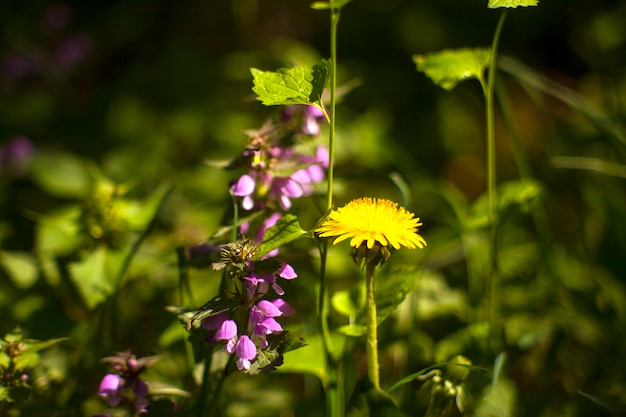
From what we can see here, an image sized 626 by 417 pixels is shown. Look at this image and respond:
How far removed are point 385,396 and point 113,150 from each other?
61.7 inches

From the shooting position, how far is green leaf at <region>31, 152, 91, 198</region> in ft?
6.01

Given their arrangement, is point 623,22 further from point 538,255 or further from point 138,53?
point 138,53

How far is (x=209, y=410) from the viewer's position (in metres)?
1.04

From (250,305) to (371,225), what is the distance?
0.69 ft

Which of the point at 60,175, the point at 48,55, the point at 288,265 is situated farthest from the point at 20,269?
the point at 48,55

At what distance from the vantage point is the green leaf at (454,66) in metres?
1.11

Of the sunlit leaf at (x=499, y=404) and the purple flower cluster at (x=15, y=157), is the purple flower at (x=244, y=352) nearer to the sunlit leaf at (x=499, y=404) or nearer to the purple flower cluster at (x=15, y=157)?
the sunlit leaf at (x=499, y=404)

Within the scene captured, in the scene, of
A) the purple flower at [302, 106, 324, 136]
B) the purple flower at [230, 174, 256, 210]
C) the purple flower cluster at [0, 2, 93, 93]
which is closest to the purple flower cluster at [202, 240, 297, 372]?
the purple flower at [230, 174, 256, 210]

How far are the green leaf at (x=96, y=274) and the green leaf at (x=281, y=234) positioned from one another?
47 cm

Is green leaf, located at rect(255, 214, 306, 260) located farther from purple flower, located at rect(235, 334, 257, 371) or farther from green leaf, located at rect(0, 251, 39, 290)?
green leaf, located at rect(0, 251, 39, 290)

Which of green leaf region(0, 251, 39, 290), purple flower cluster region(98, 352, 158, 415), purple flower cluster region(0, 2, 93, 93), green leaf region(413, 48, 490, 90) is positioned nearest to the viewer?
purple flower cluster region(98, 352, 158, 415)

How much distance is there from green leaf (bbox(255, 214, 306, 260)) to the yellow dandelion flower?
35 mm

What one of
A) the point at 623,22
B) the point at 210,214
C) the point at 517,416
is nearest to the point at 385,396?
the point at 517,416

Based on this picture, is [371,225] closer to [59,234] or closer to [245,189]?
[245,189]
